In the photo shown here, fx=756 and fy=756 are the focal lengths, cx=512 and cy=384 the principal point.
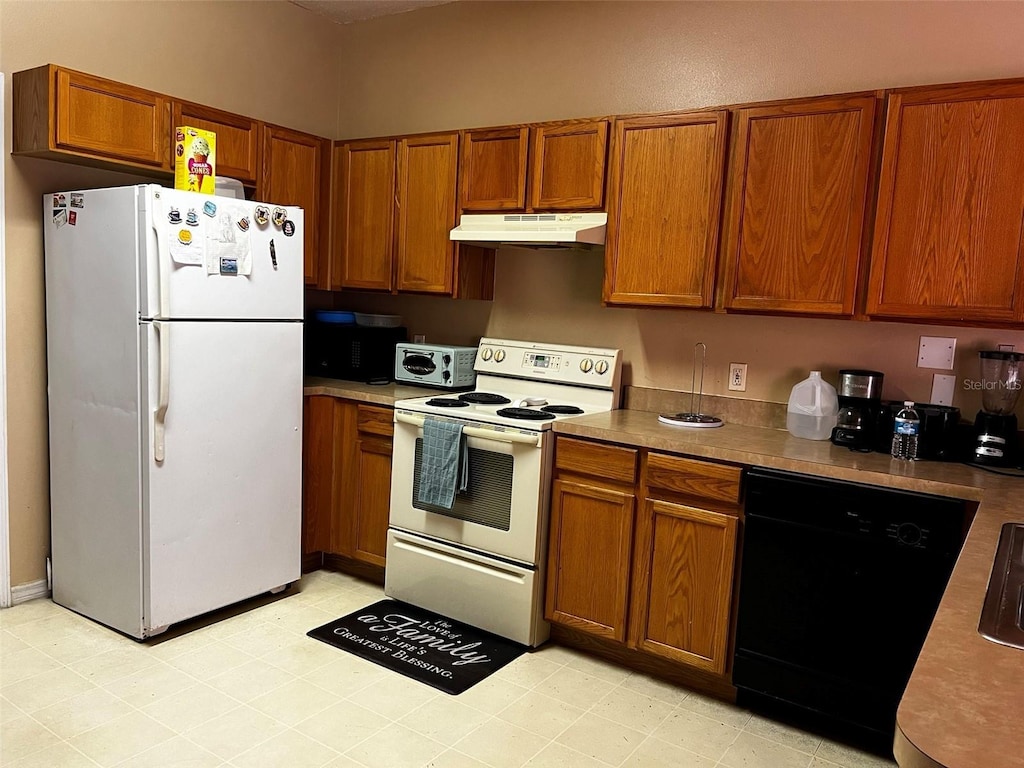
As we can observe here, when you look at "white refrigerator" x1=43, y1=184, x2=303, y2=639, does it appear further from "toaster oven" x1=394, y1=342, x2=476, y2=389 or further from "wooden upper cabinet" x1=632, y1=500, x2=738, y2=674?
"wooden upper cabinet" x1=632, y1=500, x2=738, y2=674

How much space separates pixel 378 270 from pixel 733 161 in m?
1.81

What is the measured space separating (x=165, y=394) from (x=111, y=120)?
1.09m

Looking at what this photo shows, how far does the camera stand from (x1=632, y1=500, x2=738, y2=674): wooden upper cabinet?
8.37ft

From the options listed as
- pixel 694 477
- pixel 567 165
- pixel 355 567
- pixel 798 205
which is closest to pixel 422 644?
pixel 355 567

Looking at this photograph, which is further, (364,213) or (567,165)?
(364,213)

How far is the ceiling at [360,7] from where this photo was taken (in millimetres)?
3898

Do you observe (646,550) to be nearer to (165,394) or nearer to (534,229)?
(534,229)

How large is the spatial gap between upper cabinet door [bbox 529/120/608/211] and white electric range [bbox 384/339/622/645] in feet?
2.17

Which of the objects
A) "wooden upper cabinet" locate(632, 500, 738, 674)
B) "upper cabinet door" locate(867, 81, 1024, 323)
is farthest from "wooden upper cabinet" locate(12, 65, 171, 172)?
"upper cabinet door" locate(867, 81, 1024, 323)

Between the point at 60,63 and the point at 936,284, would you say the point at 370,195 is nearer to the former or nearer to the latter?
the point at 60,63

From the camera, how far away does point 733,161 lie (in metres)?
2.77

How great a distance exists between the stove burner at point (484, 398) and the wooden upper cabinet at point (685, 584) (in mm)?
930

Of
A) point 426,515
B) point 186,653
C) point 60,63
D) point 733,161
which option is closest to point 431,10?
point 60,63

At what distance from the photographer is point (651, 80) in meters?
3.25
